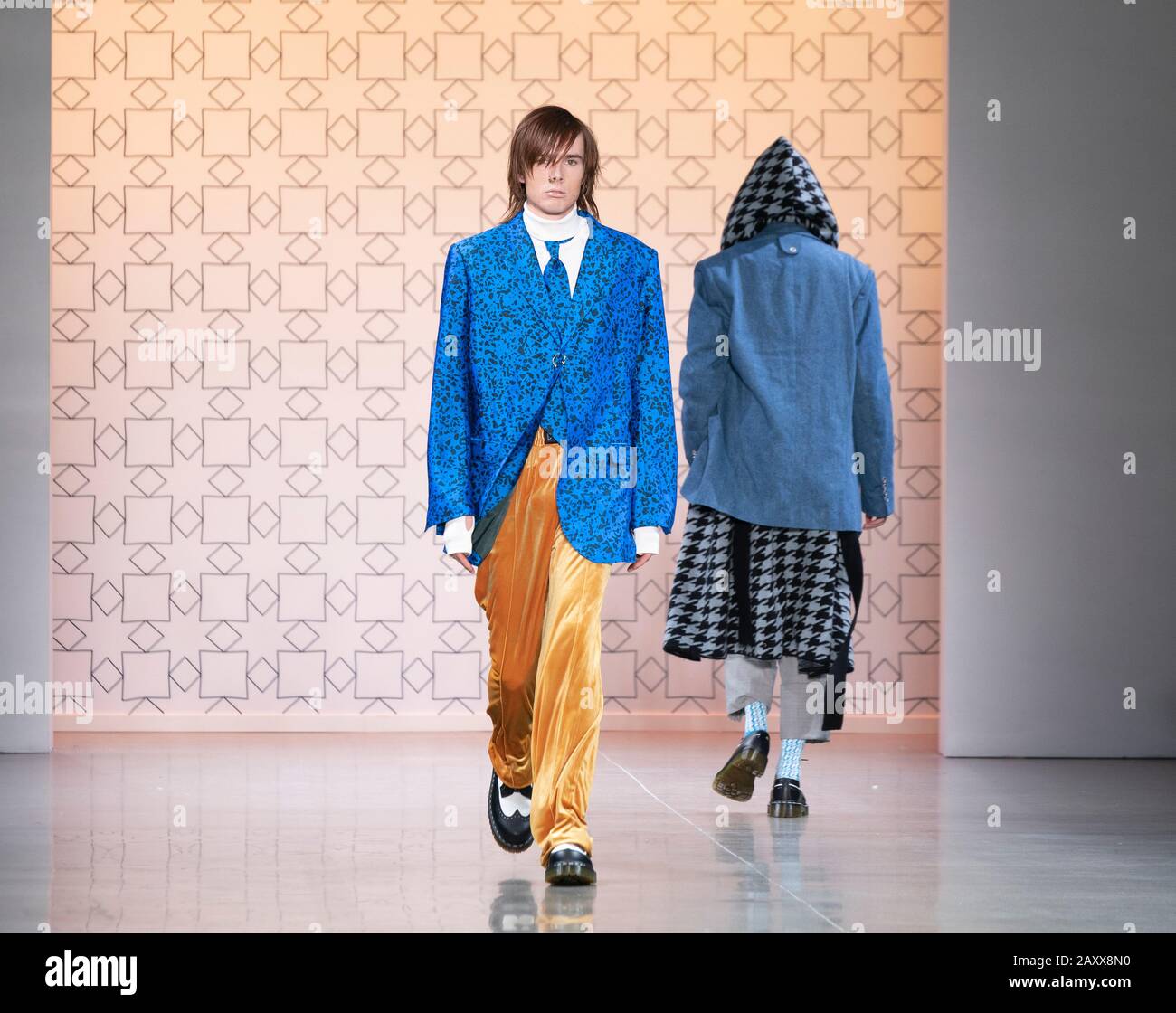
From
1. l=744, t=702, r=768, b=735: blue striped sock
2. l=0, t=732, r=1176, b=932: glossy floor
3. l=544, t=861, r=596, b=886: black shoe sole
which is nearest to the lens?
l=0, t=732, r=1176, b=932: glossy floor

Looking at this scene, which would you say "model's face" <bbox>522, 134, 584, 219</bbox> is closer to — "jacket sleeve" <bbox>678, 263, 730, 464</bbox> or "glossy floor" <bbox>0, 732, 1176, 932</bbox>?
Result: "jacket sleeve" <bbox>678, 263, 730, 464</bbox>

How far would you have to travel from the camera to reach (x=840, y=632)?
3711 millimetres

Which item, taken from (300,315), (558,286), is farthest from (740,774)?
(300,315)

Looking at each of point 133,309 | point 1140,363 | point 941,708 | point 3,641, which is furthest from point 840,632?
point 133,309

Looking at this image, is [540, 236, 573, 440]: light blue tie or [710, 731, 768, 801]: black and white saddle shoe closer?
[540, 236, 573, 440]: light blue tie

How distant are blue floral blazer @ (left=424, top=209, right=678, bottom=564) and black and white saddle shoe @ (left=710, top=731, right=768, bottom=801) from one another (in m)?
A: 0.94

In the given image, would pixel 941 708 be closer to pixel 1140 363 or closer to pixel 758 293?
pixel 1140 363

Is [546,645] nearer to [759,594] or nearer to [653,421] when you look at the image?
[653,421]

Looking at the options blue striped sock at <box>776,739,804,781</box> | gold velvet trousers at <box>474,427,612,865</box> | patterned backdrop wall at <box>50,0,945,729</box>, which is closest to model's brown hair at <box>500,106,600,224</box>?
gold velvet trousers at <box>474,427,612,865</box>

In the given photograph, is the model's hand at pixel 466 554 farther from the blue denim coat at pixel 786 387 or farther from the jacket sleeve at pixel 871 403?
the jacket sleeve at pixel 871 403

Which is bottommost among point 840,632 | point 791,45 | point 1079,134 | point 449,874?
point 449,874

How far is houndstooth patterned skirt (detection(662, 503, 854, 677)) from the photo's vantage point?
146 inches
